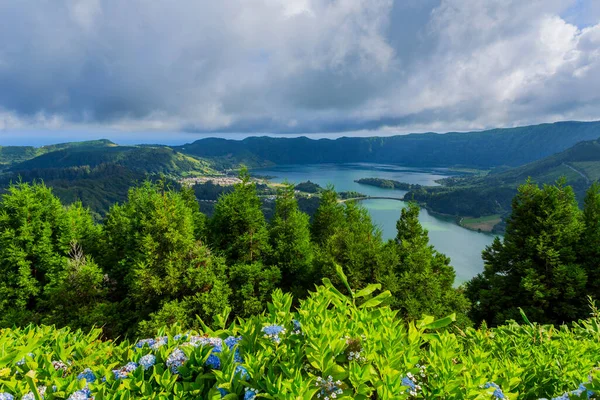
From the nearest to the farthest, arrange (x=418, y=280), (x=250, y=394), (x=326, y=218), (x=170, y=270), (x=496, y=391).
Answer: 1. (x=250, y=394)
2. (x=496, y=391)
3. (x=170, y=270)
4. (x=418, y=280)
5. (x=326, y=218)

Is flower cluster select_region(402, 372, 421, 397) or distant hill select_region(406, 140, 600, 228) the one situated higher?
flower cluster select_region(402, 372, 421, 397)

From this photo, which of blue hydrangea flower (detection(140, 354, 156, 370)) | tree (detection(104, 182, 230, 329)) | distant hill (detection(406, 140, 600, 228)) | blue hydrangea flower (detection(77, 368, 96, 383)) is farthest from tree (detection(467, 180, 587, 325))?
distant hill (detection(406, 140, 600, 228))

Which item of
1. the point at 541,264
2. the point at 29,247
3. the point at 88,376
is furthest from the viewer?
the point at 541,264

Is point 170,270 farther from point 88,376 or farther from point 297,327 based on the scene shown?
point 297,327

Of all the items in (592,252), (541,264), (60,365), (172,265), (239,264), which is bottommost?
(541,264)

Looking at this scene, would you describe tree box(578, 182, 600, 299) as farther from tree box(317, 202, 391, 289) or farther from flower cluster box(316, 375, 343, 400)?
flower cluster box(316, 375, 343, 400)

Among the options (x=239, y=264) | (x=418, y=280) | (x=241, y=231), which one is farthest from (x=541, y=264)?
(x=241, y=231)
